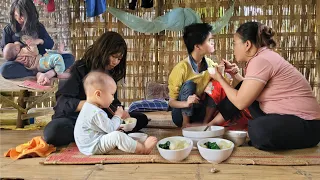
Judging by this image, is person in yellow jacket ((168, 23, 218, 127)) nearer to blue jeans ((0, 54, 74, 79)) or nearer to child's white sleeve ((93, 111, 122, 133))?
child's white sleeve ((93, 111, 122, 133))

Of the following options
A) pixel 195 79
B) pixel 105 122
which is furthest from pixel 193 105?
pixel 105 122

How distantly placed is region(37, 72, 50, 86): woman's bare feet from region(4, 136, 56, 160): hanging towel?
327mm

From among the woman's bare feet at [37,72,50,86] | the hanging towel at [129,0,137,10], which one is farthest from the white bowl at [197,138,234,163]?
the hanging towel at [129,0,137,10]

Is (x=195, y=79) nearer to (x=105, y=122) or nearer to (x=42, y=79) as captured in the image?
(x=105, y=122)

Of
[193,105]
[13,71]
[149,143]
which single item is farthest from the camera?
[193,105]

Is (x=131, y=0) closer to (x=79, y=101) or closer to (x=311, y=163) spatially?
(x=79, y=101)

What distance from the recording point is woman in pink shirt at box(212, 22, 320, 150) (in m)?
1.32

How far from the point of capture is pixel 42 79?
3.79ft

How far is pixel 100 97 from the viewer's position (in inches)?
44.9

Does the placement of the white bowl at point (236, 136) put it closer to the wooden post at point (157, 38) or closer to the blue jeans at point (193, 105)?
the blue jeans at point (193, 105)

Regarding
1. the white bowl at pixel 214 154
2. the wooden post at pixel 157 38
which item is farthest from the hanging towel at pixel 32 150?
the wooden post at pixel 157 38

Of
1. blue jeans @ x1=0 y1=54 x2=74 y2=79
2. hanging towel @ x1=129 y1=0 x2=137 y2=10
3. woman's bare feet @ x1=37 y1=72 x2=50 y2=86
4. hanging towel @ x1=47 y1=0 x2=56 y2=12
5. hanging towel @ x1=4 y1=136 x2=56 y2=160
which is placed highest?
hanging towel @ x1=129 y1=0 x2=137 y2=10

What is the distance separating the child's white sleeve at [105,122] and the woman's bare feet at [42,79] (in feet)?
0.69

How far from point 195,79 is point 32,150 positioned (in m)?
0.81
